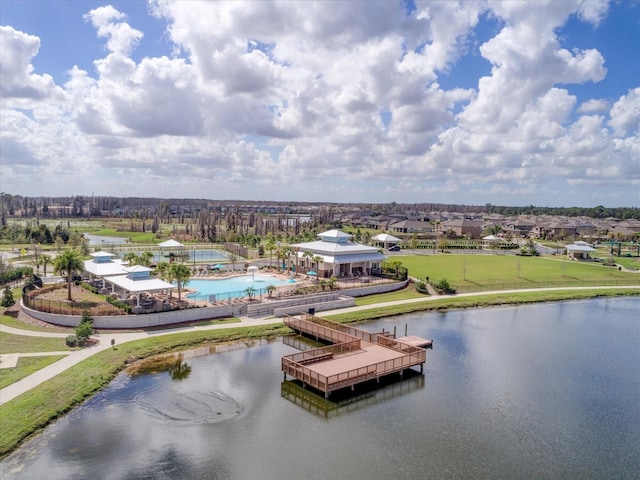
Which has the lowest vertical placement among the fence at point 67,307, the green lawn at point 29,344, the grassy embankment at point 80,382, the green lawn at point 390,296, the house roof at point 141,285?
the grassy embankment at point 80,382

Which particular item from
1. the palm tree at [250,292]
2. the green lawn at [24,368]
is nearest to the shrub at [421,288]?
the palm tree at [250,292]

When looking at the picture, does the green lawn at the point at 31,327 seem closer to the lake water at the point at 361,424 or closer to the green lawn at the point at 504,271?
the lake water at the point at 361,424

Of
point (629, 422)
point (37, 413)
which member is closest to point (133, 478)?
point (37, 413)

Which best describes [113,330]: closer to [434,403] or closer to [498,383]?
[434,403]

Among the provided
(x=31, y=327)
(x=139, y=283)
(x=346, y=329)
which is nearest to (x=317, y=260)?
(x=346, y=329)

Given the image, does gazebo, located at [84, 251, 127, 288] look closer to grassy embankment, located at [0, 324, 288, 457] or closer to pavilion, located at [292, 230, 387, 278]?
grassy embankment, located at [0, 324, 288, 457]

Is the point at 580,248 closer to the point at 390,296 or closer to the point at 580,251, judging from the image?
the point at 580,251

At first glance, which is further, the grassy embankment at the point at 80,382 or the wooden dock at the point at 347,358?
the wooden dock at the point at 347,358
